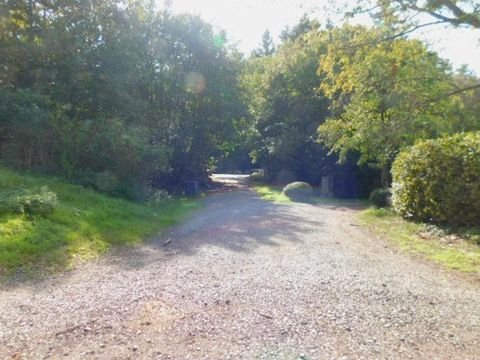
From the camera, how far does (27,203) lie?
6.48m

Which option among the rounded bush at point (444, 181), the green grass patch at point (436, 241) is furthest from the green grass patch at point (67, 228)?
the rounded bush at point (444, 181)

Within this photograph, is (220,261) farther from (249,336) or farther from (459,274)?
(459,274)

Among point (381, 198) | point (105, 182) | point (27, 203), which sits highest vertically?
point (105, 182)

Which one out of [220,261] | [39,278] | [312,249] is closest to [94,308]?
[39,278]

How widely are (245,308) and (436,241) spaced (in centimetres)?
520

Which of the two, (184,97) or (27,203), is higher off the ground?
(184,97)

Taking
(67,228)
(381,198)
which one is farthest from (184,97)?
(67,228)

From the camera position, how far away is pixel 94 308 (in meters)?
3.65

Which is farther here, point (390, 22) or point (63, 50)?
point (63, 50)

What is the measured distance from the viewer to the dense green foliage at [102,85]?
1077 centimetres

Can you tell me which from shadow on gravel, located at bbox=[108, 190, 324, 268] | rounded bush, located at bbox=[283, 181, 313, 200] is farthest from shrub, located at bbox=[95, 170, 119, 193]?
rounded bush, located at bbox=[283, 181, 313, 200]

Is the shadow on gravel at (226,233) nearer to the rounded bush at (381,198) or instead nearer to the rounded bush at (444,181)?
the rounded bush at (444,181)

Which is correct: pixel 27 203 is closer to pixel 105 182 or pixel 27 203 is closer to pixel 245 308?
pixel 105 182

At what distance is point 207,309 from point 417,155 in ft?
24.5
